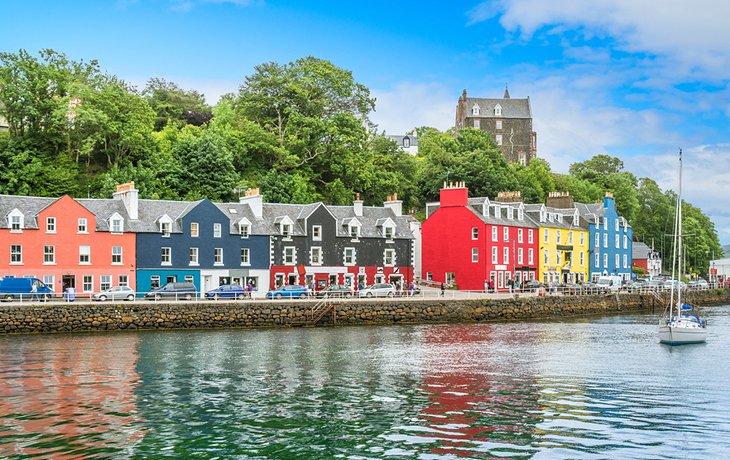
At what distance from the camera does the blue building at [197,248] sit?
209 ft

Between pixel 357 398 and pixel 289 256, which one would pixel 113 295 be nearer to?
pixel 289 256

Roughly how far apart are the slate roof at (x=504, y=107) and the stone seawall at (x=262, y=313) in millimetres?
78495

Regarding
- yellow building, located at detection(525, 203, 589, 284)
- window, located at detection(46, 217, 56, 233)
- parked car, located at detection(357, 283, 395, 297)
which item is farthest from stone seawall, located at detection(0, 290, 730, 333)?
yellow building, located at detection(525, 203, 589, 284)

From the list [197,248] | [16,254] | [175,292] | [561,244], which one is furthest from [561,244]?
[16,254]

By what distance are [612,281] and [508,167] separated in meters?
27.2

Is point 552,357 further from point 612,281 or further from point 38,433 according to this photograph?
point 612,281

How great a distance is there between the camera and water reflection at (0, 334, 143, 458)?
22719 millimetres

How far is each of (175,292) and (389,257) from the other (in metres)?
23.9

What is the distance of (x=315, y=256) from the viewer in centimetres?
7119

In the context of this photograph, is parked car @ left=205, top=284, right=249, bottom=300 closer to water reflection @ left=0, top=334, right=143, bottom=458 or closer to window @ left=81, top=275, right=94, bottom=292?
window @ left=81, top=275, right=94, bottom=292

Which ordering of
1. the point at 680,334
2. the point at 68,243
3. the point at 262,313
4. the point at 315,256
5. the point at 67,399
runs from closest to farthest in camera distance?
the point at 67,399, the point at 680,334, the point at 262,313, the point at 68,243, the point at 315,256

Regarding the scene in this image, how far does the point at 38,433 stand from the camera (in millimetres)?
23766

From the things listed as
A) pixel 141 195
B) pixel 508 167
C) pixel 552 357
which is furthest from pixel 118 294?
pixel 508 167

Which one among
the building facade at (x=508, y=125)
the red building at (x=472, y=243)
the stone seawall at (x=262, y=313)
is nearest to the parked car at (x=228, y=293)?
the stone seawall at (x=262, y=313)
